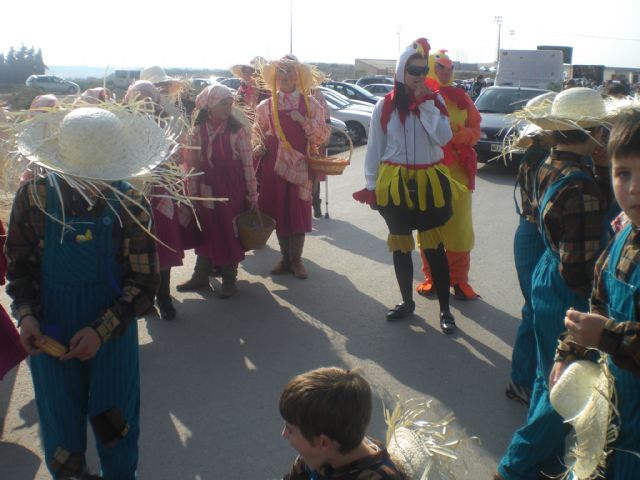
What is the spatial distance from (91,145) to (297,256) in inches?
153

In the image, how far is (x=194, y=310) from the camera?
5.34 metres

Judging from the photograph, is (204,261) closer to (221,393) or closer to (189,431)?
(221,393)

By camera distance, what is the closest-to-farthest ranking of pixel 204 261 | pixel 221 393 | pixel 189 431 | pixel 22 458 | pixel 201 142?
pixel 22 458, pixel 189 431, pixel 221 393, pixel 201 142, pixel 204 261

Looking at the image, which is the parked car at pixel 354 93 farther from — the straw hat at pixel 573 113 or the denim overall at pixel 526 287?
the straw hat at pixel 573 113

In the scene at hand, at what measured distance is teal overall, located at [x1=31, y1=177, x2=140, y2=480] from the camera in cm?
245

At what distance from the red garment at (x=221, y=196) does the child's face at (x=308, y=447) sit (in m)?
3.57

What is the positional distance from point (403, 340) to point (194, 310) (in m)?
1.74

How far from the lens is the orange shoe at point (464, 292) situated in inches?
216

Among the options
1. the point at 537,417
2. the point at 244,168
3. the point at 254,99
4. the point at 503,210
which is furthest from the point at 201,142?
the point at 503,210

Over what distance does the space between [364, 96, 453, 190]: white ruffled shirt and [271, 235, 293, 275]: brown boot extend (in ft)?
5.69

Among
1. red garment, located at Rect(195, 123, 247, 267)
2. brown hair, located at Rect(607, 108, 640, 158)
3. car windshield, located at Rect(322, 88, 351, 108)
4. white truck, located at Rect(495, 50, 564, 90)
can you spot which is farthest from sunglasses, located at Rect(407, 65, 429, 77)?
white truck, located at Rect(495, 50, 564, 90)

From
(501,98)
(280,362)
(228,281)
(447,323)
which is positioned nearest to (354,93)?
(501,98)

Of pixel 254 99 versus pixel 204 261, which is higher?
pixel 254 99

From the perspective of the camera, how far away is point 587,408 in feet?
5.86
